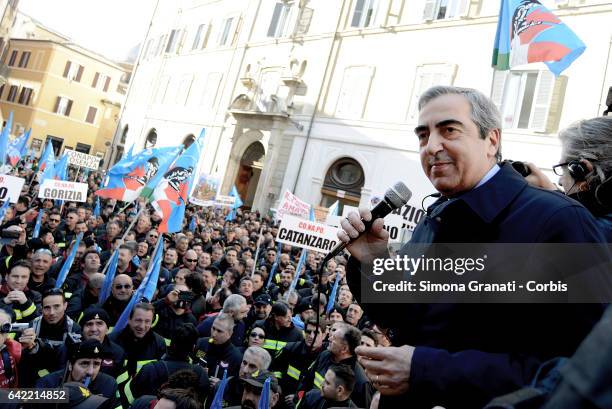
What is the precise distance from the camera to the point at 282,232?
859cm

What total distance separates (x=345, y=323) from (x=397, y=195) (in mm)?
3233

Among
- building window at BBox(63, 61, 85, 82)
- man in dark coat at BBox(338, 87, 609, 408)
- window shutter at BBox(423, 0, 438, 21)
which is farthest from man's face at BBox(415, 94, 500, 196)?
building window at BBox(63, 61, 85, 82)

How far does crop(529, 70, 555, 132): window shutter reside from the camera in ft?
45.4

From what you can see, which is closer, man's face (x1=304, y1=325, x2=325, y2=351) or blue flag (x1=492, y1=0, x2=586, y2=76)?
man's face (x1=304, y1=325, x2=325, y2=351)

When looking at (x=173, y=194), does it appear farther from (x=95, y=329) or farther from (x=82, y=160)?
(x=82, y=160)

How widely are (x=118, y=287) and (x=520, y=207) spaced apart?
551cm

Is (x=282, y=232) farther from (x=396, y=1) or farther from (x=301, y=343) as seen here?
(x=396, y=1)

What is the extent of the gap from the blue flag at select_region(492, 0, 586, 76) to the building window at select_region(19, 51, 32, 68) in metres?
51.0

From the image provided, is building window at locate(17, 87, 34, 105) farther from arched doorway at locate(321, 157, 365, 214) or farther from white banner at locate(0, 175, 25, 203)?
white banner at locate(0, 175, 25, 203)

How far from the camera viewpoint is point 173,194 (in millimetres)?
8500

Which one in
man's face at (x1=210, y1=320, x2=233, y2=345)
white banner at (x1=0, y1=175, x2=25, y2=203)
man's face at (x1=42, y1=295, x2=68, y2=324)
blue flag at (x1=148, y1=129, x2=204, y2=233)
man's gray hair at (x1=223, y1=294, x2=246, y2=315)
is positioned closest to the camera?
man's face at (x1=42, y1=295, x2=68, y2=324)

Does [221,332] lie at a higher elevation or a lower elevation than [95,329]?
higher

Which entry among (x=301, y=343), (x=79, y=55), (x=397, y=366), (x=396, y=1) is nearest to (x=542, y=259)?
(x=397, y=366)

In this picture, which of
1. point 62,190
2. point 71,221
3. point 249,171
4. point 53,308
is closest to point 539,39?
point 53,308
